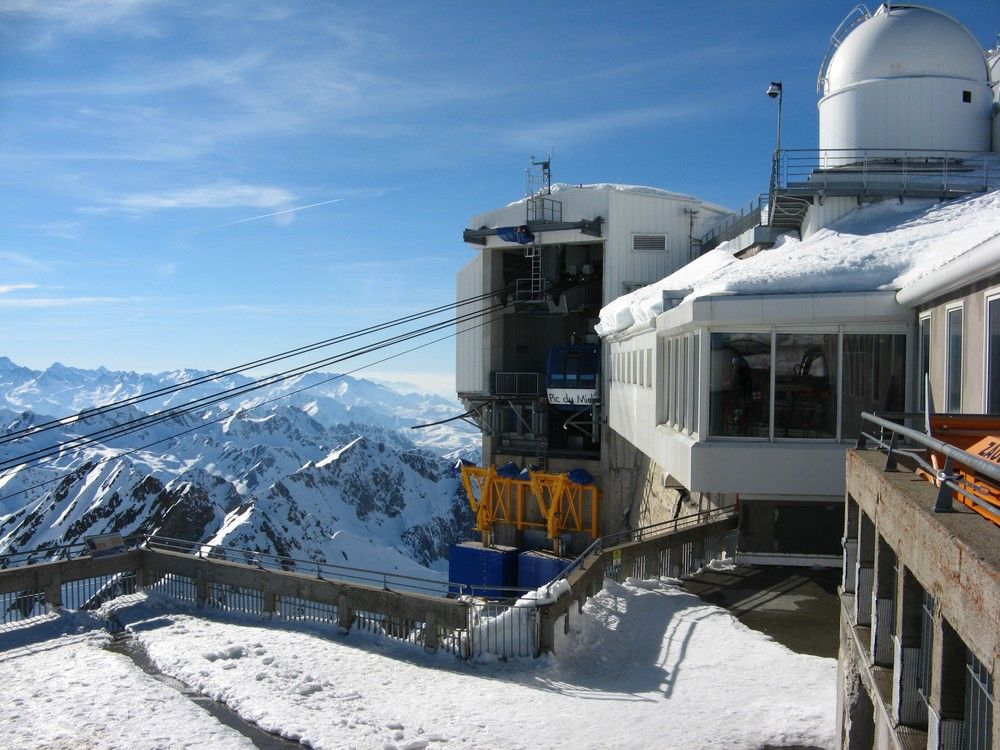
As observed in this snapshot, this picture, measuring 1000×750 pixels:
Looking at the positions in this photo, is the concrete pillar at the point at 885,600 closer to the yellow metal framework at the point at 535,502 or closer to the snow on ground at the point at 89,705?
the snow on ground at the point at 89,705

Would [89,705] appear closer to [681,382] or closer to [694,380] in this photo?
[694,380]

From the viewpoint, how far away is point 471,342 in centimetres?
3469

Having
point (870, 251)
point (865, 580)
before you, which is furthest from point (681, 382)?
point (865, 580)

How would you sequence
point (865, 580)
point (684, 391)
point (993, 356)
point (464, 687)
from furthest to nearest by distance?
point (684, 391) → point (464, 687) → point (993, 356) → point (865, 580)

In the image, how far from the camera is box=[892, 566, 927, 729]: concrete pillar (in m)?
5.30

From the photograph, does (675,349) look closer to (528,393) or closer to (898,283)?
(898,283)

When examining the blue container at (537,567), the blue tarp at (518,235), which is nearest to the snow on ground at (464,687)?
the blue container at (537,567)

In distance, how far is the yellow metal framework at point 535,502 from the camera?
31938mm

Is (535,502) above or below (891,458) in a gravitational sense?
below

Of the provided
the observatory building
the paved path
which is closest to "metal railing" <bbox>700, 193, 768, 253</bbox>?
the observatory building

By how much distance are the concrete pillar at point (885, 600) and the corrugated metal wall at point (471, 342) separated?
28.1 meters

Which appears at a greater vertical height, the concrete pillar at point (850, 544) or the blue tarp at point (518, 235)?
the blue tarp at point (518, 235)

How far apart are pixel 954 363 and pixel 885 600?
482 centimetres

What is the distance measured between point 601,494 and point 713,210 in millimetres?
11951
